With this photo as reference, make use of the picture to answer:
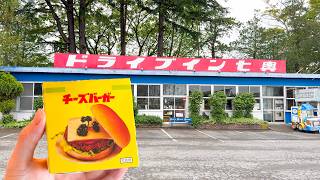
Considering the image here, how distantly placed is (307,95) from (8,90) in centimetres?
1927

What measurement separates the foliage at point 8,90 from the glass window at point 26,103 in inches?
47.5

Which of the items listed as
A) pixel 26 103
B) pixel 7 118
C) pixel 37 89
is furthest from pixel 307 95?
pixel 7 118

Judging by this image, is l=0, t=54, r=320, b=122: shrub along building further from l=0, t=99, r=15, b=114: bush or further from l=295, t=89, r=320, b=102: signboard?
l=295, t=89, r=320, b=102: signboard

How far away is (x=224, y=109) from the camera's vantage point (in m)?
25.1

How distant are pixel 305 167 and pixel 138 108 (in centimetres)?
1556

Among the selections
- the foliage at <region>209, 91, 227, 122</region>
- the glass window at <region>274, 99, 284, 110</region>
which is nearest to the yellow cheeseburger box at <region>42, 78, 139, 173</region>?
the foliage at <region>209, 91, 227, 122</region>

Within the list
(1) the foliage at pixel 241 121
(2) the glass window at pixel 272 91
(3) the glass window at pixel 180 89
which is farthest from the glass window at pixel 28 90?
(2) the glass window at pixel 272 91

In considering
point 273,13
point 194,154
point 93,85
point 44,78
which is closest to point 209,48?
point 273,13

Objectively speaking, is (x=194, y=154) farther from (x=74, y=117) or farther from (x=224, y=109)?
(x=224, y=109)

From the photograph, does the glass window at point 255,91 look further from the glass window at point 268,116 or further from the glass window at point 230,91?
the glass window at point 268,116

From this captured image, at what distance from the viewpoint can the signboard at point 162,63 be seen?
24156 mm

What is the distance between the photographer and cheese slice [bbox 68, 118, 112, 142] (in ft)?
6.45

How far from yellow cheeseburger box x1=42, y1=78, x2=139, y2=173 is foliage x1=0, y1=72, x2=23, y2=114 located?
2129 centimetres

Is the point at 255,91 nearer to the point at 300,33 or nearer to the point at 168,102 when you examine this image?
the point at 168,102
